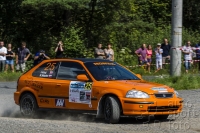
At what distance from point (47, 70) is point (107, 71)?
1604 mm

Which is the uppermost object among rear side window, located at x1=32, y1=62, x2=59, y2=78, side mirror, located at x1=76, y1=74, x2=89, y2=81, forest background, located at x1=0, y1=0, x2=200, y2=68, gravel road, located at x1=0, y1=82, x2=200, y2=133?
forest background, located at x1=0, y1=0, x2=200, y2=68

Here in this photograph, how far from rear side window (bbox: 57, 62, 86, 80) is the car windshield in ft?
0.66

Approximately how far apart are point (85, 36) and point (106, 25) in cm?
165

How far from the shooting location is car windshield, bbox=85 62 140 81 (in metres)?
14.1

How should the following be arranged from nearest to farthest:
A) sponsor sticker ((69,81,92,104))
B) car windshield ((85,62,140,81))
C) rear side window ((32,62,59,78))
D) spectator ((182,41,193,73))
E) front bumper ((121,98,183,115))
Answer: front bumper ((121,98,183,115)) < sponsor sticker ((69,81,92,104)) < car windshield ((85,62,140,81)) < rear side window ((32,62,59,78)) < spectator ((182,41,193,73))

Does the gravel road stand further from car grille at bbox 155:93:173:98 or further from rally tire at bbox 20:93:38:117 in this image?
car grille at bbox 155:93:173:98

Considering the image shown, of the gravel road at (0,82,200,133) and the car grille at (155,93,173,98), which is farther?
the car grille at (155,93,173,98)

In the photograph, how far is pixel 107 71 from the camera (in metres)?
14.4

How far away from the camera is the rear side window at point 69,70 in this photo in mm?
14328

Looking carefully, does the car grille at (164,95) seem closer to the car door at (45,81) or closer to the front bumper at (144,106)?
the front bumper at (144,106)

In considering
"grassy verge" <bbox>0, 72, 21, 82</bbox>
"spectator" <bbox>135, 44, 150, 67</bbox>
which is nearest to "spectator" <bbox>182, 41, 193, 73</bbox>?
"spectator" <bbox>135, 44, 150, 67</bbox>

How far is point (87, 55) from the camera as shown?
36.4m

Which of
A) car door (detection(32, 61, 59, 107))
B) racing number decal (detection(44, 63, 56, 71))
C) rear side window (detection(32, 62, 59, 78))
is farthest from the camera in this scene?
racing number decal (detection(44, 63, 56, 71))

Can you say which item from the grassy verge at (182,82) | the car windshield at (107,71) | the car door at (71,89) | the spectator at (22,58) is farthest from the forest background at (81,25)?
the car door at (71,89)
